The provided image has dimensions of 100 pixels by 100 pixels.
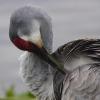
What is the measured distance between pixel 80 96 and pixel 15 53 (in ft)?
24.3

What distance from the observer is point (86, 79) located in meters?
5.77

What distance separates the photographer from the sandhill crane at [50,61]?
5617 mm

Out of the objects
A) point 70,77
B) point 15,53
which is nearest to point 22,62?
point 70,77

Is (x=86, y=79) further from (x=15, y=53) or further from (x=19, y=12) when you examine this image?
(x=15, y=53)

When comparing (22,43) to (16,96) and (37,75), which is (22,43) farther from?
(16,96)

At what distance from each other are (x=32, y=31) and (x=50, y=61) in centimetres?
42

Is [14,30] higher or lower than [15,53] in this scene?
higher

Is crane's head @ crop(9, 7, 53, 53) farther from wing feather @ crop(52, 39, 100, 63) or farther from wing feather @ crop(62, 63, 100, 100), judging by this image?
wing feather @ crop(62, 63, 100, 100)

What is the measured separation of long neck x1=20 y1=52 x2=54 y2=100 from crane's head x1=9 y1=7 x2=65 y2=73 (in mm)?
371

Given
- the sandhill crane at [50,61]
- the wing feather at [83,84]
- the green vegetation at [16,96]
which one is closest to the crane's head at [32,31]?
the sandhill crane at [50,61]

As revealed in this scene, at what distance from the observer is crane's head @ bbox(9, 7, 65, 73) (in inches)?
219

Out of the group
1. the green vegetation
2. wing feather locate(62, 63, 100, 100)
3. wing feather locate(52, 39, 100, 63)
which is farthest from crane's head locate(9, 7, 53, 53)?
the green vegetation

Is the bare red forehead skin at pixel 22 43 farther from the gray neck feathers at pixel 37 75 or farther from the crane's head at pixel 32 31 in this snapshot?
the gray neck feathers at pixel 37 75

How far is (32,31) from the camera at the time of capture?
558cm
